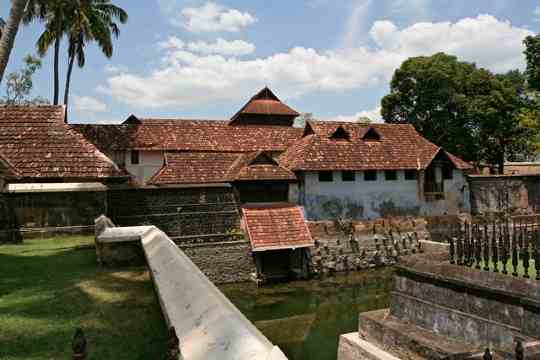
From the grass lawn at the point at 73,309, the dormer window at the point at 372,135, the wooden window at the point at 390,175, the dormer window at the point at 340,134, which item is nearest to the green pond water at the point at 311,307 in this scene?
the wooden window at the point at 390,175

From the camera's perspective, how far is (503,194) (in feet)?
87.6

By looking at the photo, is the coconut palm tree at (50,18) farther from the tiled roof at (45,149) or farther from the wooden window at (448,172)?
the wooden window at (448,172)

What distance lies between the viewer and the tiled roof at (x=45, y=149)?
9891 mm

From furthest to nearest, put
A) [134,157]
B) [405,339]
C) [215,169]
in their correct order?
[134,157] < [215,169] < [405,339]

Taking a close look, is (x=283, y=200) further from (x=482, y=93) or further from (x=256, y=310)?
(x=482, y=93)

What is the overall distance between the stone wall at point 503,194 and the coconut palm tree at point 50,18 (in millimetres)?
27868

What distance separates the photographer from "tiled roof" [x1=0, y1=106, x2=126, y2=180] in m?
9.89

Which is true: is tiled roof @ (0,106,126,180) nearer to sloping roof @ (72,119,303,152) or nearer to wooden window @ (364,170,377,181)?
sloping roof @ (72,119,303,152)

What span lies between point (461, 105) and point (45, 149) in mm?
32936

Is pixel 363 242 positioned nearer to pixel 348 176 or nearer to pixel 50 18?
pixel 348 176

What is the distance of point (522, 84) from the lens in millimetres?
37625

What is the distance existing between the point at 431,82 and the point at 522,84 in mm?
10088

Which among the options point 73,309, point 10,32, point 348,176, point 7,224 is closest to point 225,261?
point 348,176

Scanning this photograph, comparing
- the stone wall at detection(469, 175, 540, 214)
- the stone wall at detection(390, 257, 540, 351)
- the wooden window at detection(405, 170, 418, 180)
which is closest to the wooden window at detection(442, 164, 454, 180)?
the stone wall at detection(469, 175, 540, 214)
